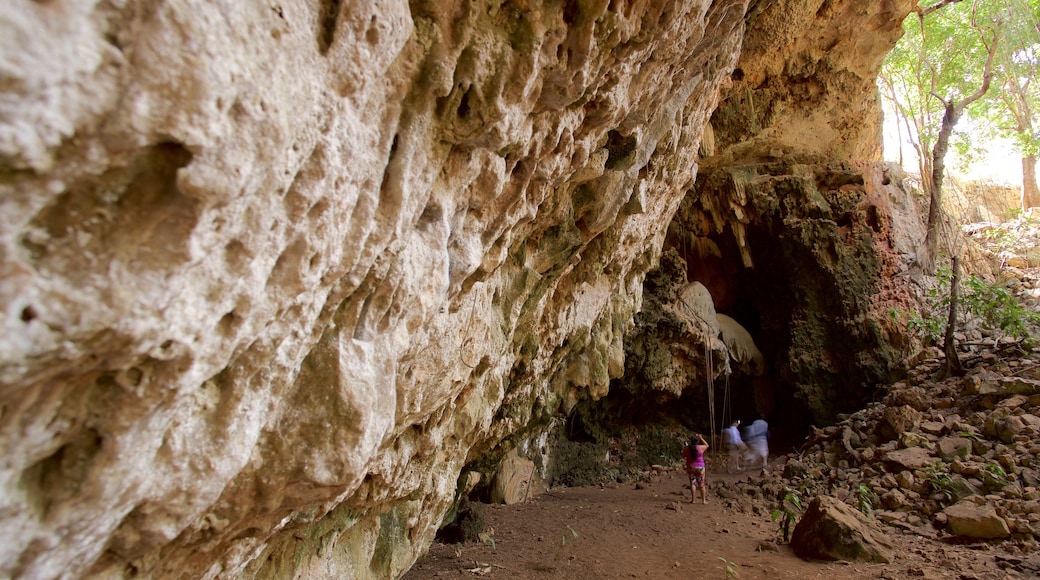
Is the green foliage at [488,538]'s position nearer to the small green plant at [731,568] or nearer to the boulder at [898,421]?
the small green plant at [731,568]

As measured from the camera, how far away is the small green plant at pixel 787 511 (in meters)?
6.70

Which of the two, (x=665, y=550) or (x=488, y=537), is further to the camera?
(x=488, y=537)

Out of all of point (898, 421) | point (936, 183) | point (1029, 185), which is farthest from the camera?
point (1029, 185)

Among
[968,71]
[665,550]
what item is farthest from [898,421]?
[968,71]

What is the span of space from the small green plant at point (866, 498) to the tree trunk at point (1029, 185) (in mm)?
12755

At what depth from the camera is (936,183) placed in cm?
1080

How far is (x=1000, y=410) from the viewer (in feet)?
26.0

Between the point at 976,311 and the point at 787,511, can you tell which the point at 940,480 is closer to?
the point at 787,511

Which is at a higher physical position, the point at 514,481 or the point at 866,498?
the point at 866,498

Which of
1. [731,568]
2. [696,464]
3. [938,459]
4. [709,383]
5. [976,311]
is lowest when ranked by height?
[731,568]

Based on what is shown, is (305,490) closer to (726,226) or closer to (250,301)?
(250,301)

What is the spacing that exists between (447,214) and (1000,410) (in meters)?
8.73

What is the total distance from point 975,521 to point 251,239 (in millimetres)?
7571

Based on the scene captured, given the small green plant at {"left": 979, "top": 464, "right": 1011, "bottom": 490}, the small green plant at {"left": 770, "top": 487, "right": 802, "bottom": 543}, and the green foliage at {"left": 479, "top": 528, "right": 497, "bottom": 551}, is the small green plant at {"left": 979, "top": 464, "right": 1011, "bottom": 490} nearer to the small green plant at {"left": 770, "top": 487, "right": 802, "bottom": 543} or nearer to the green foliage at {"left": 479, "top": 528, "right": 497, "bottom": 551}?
the small green plant at {"left": 770, "top": 487, "right": 802, "bottom": 543}
